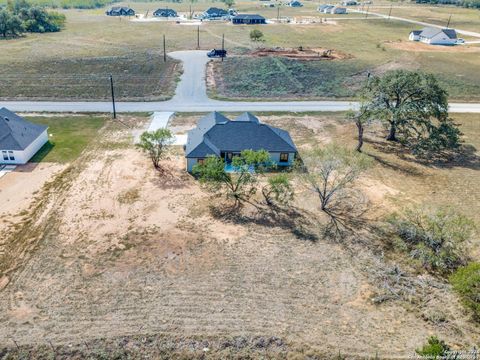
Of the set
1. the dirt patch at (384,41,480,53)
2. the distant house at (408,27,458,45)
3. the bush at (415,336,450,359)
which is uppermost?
the distant house at (408,27,458,45)

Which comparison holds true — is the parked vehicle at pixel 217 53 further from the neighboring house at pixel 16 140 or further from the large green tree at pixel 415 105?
the neighboring house at pixel 16 140

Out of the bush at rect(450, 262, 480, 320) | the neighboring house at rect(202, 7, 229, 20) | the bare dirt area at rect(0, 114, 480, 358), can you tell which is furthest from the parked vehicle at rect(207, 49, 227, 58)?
the bush at rect(450, 262, 480, 320)

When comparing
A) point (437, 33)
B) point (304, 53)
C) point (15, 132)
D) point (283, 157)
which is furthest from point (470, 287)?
point (437, 33)

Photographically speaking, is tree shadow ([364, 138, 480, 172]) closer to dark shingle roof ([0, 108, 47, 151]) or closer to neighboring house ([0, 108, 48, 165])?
neighboring house ([0, 108, 48, 165])

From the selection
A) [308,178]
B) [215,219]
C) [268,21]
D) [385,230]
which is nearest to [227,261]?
[215,219]

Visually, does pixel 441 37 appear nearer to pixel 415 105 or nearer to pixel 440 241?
pixel 415 105

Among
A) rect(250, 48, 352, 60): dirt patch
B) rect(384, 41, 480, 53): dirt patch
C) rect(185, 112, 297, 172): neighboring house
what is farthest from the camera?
rect(384, 41, 480, 53): dirt patch
